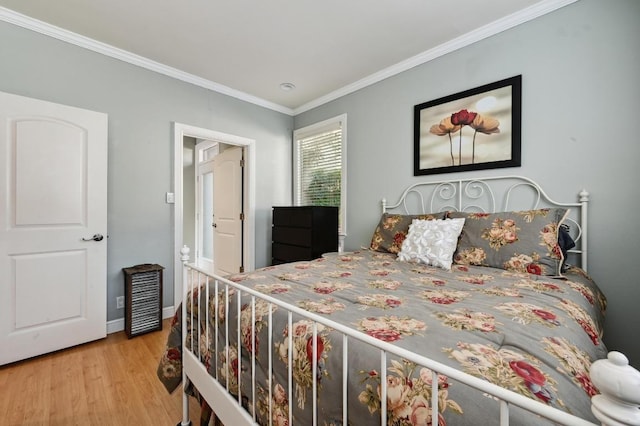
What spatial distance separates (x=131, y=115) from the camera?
2666mm

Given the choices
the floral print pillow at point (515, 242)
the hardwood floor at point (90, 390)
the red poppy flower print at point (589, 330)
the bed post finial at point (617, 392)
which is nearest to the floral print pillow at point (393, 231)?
the floral print pillow at point (515, 242)

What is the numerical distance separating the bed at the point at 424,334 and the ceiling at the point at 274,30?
4.14 feet

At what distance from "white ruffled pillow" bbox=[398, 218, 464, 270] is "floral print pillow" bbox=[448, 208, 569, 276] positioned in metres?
0.09

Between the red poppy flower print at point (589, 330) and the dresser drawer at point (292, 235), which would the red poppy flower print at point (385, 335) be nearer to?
the red poppy flower print at point (589, 330)

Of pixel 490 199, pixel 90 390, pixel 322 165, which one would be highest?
pixel 322 165

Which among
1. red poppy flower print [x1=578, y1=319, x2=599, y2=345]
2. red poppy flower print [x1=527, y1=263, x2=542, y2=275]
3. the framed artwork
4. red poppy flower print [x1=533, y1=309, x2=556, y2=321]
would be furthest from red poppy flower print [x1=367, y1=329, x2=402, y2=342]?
the framed artwork

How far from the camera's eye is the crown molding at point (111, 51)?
7.02 feet

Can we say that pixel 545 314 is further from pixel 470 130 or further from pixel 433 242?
pixel 470 130

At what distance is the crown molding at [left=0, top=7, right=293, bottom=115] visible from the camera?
2.14m

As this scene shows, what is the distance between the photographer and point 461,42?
238 centimetres

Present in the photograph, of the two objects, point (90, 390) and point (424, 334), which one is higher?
point (424, 334)

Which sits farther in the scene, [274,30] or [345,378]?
[274,30]

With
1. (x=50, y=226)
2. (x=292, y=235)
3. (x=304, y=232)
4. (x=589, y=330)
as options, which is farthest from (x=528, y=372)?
(x=50, y=226)

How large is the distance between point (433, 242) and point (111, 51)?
314cm
